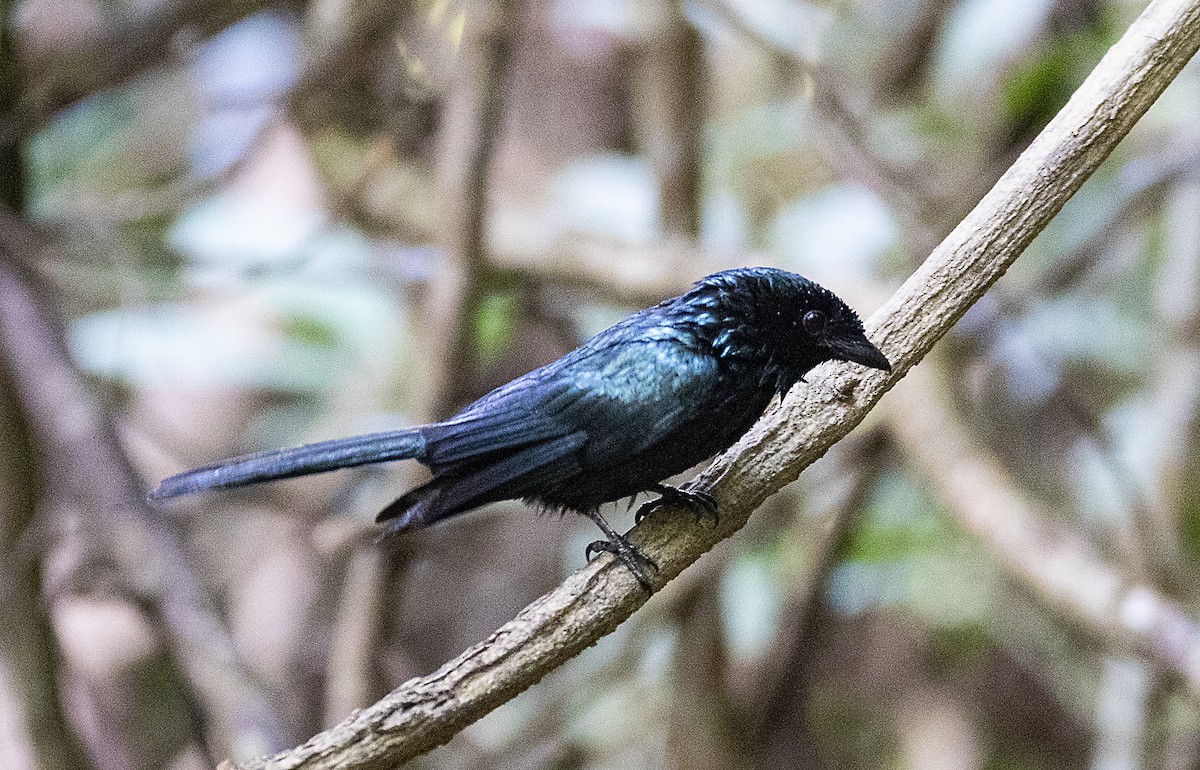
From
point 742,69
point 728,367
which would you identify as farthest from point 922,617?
point 728,367

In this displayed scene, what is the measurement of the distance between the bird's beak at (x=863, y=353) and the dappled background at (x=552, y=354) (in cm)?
184

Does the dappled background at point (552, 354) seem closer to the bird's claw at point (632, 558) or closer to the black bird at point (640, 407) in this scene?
the black bird at point (640, 407)

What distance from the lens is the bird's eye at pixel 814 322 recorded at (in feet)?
7.93

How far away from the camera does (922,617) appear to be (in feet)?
20.0

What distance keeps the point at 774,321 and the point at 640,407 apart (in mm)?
325

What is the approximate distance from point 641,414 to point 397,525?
504 mm

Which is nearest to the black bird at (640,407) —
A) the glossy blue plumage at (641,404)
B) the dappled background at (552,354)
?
the glossy blue plumage at (641,404)

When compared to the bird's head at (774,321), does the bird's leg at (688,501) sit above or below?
below

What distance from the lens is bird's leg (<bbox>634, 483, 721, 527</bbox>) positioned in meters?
2.34

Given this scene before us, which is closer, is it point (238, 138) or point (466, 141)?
point (466, 141)

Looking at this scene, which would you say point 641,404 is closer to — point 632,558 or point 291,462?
point 632,558

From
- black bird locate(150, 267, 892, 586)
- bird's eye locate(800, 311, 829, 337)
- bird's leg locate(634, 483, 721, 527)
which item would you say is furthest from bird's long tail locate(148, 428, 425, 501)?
bird's eye locate(800, 311, 829, 337)

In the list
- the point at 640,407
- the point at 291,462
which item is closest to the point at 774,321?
the point at 640,407

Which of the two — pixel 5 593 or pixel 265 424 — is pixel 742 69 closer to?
pixel 265 424
